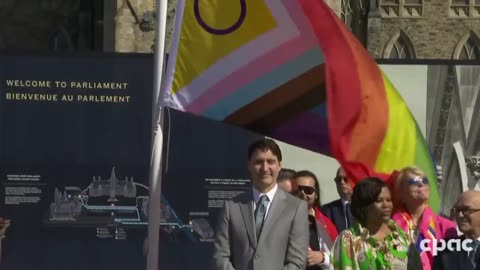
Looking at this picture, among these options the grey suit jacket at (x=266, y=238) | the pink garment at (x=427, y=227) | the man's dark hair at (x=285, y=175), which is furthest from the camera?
the man's dark hair at (x=285, y=175)

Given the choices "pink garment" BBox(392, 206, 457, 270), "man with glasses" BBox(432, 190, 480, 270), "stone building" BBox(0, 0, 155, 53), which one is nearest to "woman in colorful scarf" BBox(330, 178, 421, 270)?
"man with glasses" BBox(432, 190, 480, 270)

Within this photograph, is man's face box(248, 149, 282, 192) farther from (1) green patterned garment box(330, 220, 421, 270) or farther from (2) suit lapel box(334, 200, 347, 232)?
(2) suit lapel box(334, 200, 347, 232)

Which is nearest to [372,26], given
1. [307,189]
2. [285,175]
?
[285,175]

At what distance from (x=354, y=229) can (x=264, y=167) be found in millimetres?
611

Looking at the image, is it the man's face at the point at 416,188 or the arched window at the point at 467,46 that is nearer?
the man's face at the point at 416,188

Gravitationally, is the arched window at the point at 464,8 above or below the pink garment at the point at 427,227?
above

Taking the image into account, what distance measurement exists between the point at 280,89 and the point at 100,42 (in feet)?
76.1

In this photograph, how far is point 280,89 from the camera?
299 inches

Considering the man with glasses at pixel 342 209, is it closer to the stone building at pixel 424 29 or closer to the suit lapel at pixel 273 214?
the suit lapel at pixel 273 214

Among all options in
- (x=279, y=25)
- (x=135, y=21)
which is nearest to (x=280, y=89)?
(x=279, y=25)

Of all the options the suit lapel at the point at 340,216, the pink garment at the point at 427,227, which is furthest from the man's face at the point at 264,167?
the suit lapel at the point at 340,216

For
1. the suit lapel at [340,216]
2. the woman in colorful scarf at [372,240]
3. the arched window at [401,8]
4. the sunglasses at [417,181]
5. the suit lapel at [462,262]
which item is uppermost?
the arched window at [401,8]

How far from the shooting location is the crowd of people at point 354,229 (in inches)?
232

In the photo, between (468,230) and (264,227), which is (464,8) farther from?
(468,230)
